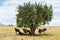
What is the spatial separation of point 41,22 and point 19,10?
16.0ft

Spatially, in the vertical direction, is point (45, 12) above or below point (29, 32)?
above

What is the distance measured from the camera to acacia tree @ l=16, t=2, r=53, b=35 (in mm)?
44094

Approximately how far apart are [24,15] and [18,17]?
143cm

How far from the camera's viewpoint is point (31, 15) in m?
44.1

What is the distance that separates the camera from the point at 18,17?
45281 mm

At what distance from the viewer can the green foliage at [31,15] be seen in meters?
44.1

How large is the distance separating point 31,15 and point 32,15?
19 centimetres

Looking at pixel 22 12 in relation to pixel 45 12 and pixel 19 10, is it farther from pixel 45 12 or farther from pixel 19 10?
pixel 45 12

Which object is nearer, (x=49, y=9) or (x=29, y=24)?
(x=29, y=24)

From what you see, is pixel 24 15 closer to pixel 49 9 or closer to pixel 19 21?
pixel 19 21

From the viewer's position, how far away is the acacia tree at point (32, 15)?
145 ft

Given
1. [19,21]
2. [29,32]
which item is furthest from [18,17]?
[29,32]

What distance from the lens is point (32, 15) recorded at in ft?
145

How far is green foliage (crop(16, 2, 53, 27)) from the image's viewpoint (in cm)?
4409
